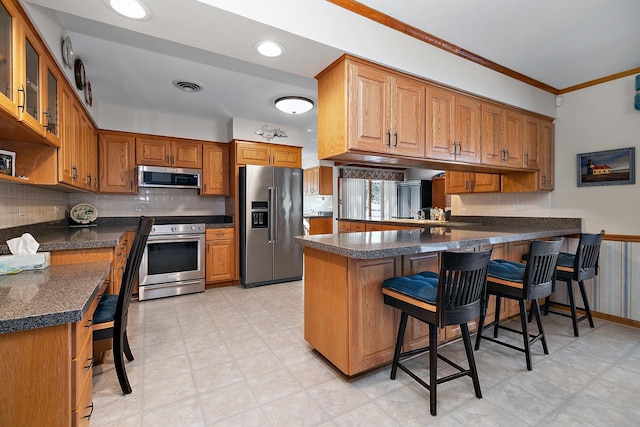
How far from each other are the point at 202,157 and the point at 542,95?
4.36 meters

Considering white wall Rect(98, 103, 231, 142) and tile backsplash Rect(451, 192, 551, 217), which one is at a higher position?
white wall Rect(98, 103, 231, 142)

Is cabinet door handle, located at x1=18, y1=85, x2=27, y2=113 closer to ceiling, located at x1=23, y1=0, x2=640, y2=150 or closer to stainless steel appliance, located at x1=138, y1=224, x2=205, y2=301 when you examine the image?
ceiling, located at x1=23, y1=0, x2=640, y2=150

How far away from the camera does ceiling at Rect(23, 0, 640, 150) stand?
67.8 inches

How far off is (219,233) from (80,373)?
10.6ft

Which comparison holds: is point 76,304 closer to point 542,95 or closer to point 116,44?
point 116,44

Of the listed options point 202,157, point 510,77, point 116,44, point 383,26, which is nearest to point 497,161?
point 510,77

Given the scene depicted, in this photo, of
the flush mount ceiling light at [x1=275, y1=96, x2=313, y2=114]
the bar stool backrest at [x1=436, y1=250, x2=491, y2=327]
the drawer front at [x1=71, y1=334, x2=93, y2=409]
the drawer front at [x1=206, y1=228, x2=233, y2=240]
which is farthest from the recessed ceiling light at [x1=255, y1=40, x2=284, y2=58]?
the drawer front at [x1=206, y1=228, x2=233, y2=240]

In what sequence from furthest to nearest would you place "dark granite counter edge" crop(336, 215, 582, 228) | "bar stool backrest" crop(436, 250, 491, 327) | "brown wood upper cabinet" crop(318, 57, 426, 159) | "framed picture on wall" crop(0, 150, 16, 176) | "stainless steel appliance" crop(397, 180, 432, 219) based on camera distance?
"stainless steel appliance" crop(397, 180, 432, 219)
"dark granite counter edge" crop(336, 215, 582, 228)
"brown wood upper cabinet" crop(318, 57, 426, 159)
"framed picture on wall" crop(0, 150, 16, 176)
"bar stool backrest" crop(436, 250, 491, 327)

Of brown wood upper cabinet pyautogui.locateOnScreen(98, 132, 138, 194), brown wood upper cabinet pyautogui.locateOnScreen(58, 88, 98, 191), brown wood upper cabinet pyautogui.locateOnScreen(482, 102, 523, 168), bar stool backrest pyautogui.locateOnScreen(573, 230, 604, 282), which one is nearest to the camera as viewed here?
brown wood upper cabinet pyautogui.locateOnScreen(58, 88, 98, 191)

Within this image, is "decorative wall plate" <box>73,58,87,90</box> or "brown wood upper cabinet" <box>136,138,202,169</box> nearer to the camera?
"decorative wall plate" <box>73,58,87,90</box>

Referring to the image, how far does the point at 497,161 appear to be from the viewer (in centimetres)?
295

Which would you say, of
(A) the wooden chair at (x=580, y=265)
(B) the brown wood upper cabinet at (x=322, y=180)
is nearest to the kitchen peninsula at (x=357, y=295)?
(A) the wooden chair at (x=580, y=265)

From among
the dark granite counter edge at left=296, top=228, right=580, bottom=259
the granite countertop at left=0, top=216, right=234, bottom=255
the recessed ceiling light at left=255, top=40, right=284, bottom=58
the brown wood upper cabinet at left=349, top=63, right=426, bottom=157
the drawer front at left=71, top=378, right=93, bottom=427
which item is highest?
the recessed ceiling light at left=255, top=40, right=284, bottom=58

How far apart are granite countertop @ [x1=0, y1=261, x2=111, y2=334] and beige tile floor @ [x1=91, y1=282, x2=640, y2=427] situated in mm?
814
